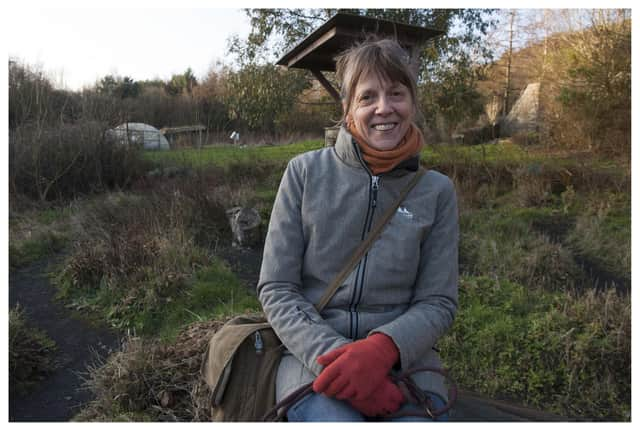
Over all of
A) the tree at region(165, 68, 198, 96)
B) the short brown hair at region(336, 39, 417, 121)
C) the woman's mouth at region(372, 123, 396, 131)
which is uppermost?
the tree at region(165, 68, 198, 96)

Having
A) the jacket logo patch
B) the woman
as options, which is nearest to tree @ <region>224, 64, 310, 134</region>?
the woman

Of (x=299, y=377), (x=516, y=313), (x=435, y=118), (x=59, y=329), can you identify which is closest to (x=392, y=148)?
(x=299, y=377)

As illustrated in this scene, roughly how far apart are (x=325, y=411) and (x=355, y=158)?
3.08 ft

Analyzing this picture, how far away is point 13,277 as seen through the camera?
4938 millimetres

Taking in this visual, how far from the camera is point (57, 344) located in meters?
3.57

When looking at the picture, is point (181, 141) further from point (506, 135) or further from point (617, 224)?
point (617, 224)

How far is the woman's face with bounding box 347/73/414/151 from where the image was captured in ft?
5.85

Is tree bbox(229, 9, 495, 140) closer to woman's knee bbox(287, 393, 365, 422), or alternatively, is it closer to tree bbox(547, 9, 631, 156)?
tree bbox(547, 9, 631, 156)

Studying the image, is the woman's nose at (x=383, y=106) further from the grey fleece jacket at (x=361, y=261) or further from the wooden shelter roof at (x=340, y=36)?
the wooden shelter roof at (x=340, y=36)

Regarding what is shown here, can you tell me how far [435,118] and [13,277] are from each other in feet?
23.6

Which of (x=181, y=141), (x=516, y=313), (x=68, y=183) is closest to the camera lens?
(x=516, y=313)

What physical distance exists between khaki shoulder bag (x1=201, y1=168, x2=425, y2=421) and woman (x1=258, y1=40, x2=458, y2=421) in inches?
1.2

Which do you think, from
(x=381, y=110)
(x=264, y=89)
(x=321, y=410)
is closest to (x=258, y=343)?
(x=321, y=410)

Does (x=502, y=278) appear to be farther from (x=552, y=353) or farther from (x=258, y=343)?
(x=258, y=343)
